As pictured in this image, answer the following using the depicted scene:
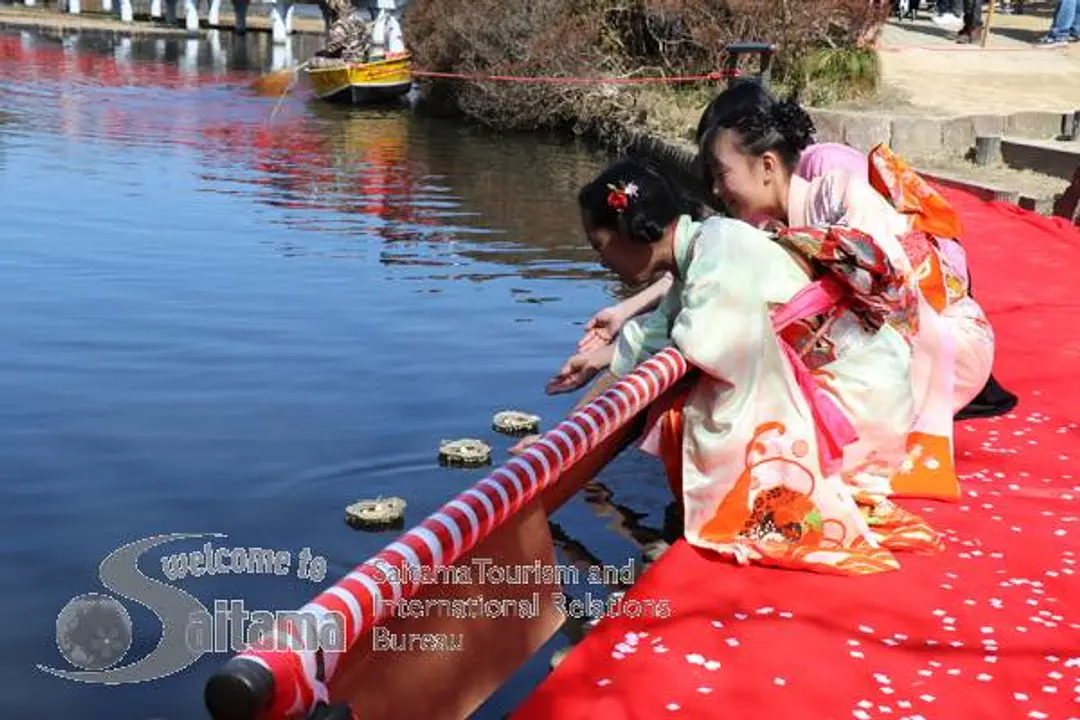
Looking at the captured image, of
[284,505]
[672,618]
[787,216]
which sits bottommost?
[284,505]

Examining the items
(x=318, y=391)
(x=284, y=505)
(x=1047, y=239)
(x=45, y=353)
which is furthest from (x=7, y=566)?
(x=1047, y=239)

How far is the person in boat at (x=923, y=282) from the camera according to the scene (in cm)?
384

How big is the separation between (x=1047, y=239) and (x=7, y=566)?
6.19m

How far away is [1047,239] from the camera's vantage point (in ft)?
25.2

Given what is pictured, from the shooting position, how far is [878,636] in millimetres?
2771

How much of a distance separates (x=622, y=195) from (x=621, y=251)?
198 millimetres

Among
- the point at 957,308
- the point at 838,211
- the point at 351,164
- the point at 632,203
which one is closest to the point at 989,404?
the point at 957,308

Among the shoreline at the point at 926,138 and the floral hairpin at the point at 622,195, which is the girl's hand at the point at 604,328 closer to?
the floral hairpin at the point at 622,195

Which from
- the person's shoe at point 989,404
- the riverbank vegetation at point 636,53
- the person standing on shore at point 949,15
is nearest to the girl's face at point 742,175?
the person's shoe at point 989,404

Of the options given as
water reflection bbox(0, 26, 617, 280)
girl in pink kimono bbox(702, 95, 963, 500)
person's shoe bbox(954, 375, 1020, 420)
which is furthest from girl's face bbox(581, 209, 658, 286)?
water reflection bbox(0, 26, 617, 280)

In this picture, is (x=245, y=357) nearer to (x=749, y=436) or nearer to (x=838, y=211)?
(x=838, y=211)

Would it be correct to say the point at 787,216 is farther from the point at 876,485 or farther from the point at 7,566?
the point at 7,566

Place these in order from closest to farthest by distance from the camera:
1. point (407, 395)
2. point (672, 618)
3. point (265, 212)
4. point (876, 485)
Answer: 1. point (672, 618)
2. point (876, 485)
3. point (407, 395)
4. point (265, 212)

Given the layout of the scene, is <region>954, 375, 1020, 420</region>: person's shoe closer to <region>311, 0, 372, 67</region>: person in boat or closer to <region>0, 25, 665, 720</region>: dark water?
<region>0, 25, 665, 720</region>: dark water
